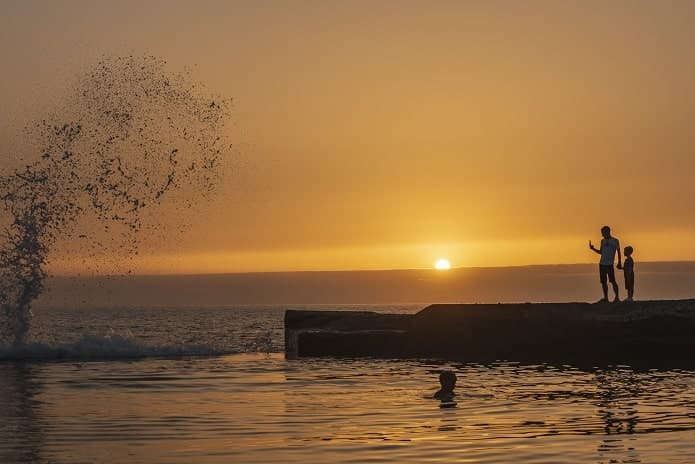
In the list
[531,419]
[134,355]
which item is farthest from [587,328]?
[134,355]

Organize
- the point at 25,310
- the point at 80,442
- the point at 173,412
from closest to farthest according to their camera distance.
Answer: the point at 80,442 → the point at 173,412 → the point at 25,310

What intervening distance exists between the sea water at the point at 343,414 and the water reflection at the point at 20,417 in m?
0.03

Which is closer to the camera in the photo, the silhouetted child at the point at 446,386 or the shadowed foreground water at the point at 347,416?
the shadowed foreground water at the point at 347,416

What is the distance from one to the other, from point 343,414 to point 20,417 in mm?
5653

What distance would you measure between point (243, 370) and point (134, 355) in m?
7.72

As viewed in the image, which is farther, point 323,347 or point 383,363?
point 323,347

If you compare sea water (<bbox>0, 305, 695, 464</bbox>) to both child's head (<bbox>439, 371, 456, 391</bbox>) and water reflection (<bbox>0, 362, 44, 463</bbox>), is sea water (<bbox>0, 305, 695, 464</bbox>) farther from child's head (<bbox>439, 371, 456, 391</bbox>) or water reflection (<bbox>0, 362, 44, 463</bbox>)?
child's head (<bbox>439, 371, 456, 391</bbox>)

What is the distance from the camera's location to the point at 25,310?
133ft

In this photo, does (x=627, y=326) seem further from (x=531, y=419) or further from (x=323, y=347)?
(x=531, y=419)

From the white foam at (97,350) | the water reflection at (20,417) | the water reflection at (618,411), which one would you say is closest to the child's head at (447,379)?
the water reflection at (618,411)

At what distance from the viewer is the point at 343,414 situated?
20641 millimetres

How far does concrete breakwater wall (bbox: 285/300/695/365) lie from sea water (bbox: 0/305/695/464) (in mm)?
1504

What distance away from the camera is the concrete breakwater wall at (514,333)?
3081 cm

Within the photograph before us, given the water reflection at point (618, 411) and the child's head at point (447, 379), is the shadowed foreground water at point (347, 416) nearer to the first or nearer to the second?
the water reflection at point (618, 411)
